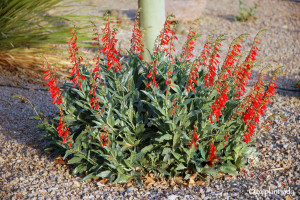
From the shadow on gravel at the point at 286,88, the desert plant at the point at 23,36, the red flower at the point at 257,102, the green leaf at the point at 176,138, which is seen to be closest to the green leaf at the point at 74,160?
the green leaf at the point at 176,138

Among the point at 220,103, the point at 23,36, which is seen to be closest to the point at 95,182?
the point at 220,103

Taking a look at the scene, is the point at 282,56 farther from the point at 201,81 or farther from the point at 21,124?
the point at 21,124

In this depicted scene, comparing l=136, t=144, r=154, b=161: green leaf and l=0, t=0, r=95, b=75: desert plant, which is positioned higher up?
l=0, t=0, r=95, b=75: desert plant

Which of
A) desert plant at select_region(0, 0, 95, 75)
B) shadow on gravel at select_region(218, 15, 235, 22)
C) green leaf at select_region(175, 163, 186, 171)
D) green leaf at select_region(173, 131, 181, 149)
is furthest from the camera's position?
shadow on gravel at select_region(218, 15, 235, 22)

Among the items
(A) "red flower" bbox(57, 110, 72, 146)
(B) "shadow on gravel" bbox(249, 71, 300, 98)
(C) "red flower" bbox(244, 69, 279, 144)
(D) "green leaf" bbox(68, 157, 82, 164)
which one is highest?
(C) "red flower" bbox(244, 69, 279, 144)

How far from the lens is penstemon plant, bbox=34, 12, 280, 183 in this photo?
2713 millimetres

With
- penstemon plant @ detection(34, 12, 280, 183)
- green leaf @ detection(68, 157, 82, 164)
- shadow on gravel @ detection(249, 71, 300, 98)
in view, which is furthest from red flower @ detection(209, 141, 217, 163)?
shadow on gravel @ detection(249, 71, 300, 98)

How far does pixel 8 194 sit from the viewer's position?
2787 millimetres

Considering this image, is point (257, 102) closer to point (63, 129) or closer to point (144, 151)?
point (144, 151)

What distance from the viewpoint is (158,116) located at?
276 centimetres

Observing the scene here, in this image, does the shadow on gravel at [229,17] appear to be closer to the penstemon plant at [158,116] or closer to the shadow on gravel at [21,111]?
the shadow on gravel at [21,111]

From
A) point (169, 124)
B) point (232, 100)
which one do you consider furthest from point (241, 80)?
point (169, 124)

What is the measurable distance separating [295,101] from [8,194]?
3644 mm

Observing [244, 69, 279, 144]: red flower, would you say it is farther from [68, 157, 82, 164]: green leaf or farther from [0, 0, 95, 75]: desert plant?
[0, 0, 95, 75]: desert plant
